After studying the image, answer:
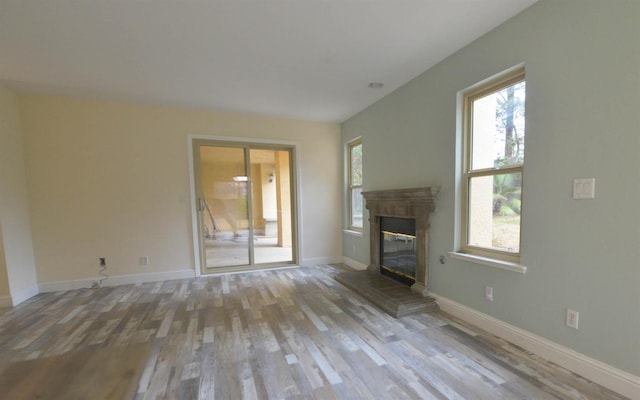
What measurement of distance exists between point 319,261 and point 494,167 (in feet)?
10.7

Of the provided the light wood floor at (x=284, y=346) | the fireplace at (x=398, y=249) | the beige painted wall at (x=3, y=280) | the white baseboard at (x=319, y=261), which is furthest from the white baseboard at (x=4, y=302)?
the fireplace at (x=398, y=249)

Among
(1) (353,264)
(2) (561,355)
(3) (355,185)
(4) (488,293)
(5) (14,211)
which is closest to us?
(2) (561,355)

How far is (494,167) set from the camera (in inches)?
89.5

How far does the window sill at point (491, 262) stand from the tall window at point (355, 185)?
2.10 meters

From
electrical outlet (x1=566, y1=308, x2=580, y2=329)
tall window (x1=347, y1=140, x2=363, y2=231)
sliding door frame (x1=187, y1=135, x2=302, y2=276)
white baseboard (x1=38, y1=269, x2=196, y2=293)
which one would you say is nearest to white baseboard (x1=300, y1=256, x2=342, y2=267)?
sliding door frame (x1=187, y1=135, x2=302, y2=276)

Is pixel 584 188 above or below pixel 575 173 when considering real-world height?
below

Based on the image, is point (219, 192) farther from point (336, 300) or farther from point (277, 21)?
point (277, 21)

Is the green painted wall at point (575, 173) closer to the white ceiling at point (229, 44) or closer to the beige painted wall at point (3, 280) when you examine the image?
the white ceiling at point (229, 44)

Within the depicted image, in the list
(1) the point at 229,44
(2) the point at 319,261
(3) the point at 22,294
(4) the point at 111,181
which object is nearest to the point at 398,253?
(2) the point at 319,261

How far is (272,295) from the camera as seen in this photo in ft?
10.7

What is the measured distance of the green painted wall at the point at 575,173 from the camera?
148cm

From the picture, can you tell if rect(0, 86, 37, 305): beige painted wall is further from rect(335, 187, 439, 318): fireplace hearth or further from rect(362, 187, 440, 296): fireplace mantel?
rect(362, 187, 440, 296): fireplace mantel

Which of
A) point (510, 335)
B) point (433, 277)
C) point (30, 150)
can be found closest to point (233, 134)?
point (30, 150)

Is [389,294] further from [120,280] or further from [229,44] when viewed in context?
[120,280]
